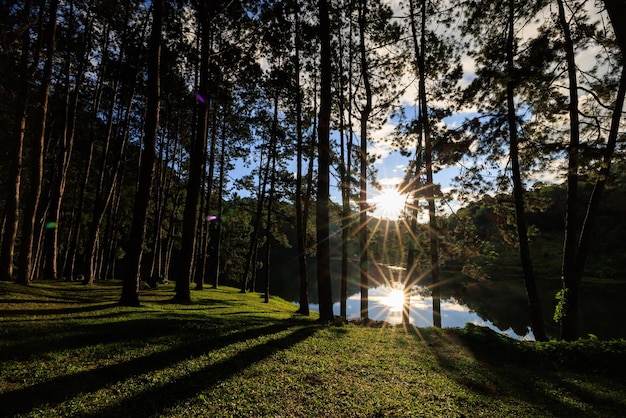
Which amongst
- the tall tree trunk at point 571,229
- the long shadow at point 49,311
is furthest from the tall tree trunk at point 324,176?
the tall tree trunk at point 571,229

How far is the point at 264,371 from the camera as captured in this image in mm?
5770

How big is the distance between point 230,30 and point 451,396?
2202 centimetres

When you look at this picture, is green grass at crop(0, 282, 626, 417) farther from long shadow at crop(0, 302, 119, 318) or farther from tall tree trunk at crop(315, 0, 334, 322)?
tall tree trunk at crop(315, 0, 334, 322)

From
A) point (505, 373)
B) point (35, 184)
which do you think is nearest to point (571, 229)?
point (505, 373)

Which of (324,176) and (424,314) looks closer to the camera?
(324,176)

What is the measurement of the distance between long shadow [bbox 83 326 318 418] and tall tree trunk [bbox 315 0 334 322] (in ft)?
19.3

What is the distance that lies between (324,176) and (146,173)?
6602mm

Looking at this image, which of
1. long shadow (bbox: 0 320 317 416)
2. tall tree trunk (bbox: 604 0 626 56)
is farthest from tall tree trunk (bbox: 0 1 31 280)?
tall tree trunk (bbox: 604 0 626 56)

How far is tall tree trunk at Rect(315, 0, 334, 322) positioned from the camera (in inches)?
491

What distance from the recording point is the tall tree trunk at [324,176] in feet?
40.9

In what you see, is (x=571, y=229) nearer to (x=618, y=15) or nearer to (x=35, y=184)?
(x=618, y=15)

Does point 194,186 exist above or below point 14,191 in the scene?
above

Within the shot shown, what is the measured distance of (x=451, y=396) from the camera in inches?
223

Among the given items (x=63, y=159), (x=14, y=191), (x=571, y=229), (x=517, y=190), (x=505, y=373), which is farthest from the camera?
(x=63, y=159)
